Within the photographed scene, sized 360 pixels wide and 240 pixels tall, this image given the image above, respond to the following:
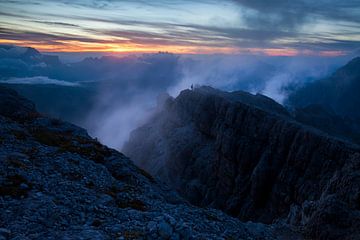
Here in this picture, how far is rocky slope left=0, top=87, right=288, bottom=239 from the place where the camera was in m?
24.9

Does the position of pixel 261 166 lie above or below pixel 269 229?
below

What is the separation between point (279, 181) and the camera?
11312 cm

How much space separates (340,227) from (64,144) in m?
38.3

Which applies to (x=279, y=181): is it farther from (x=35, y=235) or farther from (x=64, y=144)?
(x=35, y=235)

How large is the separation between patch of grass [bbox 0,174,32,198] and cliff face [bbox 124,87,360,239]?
31670 mm

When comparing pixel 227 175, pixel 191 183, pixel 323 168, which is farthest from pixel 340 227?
pixel 191 183

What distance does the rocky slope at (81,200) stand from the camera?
24938 mm

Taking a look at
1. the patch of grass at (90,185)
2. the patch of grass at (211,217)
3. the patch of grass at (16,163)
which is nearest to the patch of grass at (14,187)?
the patch of grass at (16,163)

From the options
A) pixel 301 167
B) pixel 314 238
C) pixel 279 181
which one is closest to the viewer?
pixel 314 238

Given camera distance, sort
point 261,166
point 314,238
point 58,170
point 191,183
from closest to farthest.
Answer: point 58,170
point 314,238
point 261,166
point 191,183

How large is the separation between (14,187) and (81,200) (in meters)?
5.56

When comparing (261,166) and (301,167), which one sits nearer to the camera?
(301,167)

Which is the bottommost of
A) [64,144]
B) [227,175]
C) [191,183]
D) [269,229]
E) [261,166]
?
[191,183]

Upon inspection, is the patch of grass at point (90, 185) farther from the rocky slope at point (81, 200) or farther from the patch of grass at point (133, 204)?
the patch of grass at point (133, 204)
